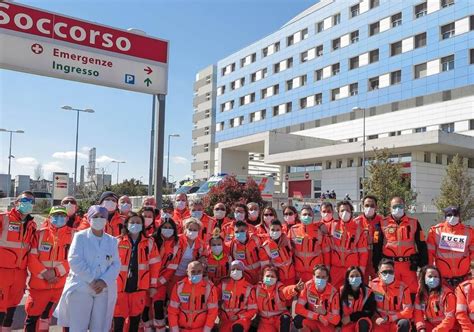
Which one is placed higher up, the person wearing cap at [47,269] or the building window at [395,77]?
the building window at [395,77]

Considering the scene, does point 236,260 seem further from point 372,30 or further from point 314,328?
point 372,30

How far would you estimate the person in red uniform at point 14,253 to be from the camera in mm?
6121

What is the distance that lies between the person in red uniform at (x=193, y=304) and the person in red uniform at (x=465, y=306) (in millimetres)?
3208

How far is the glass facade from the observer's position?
3719cm

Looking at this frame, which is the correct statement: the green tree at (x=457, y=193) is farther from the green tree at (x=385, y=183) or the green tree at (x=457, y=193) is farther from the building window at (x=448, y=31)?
the building window at (x=448, y=31)

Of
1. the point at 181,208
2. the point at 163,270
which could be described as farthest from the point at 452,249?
A: the point at 181,208

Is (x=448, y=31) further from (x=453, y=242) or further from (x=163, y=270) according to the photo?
(x=163, y=270)

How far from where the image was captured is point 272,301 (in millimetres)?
6734

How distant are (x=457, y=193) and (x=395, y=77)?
18440 millimetres

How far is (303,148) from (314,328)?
39820 millimetres

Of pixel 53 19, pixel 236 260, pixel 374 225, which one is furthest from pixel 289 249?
pixel 53 19

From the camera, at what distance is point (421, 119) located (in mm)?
38906

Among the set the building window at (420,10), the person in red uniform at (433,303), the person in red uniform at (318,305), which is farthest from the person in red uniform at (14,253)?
the building window at (420,10)

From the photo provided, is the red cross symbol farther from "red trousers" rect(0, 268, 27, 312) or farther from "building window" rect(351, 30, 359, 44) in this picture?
"building window" rect(351, 30, 359, 44)
